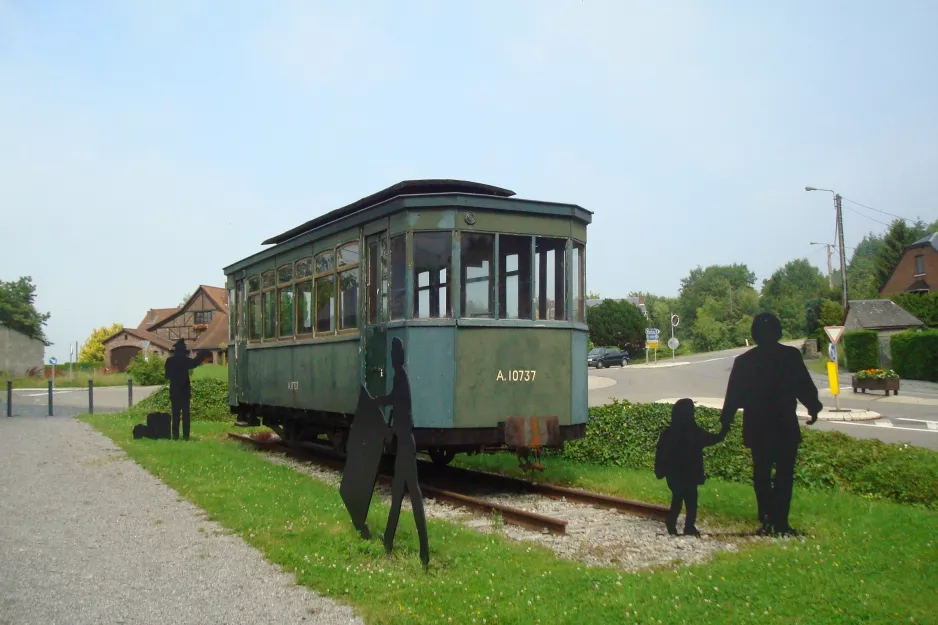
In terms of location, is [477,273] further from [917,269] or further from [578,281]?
[917,269]

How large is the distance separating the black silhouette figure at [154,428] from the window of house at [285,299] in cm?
448

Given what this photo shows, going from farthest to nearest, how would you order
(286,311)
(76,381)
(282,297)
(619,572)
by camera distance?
(76,381)
(282,297)
(286,311)
(619,572)

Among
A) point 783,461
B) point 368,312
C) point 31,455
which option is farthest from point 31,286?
point 783,461

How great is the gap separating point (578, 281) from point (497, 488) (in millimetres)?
2702

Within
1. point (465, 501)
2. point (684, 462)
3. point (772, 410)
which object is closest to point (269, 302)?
point (465, 501)

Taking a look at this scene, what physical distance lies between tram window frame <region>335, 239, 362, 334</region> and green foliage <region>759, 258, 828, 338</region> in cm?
5570

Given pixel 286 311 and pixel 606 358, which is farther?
pixel 606 358

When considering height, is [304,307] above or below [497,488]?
above

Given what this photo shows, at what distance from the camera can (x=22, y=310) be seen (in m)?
68.9

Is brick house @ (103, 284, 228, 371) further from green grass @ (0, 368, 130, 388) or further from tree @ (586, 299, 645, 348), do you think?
tree @ (586, 299, 645, 348)

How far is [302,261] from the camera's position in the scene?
40.5 feet

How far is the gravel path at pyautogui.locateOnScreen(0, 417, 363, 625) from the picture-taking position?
5.21 m

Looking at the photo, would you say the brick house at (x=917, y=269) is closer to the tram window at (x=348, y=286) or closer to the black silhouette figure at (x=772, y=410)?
the tram window at (x=348, y=286)

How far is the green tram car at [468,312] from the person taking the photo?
925 cm
